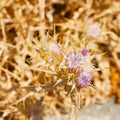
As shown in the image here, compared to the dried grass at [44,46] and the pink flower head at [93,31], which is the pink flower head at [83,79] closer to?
the dried grass at [44,46]

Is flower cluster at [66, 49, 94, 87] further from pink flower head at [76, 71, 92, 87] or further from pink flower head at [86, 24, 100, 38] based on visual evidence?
pink flower head at [86, 24, 100, 38]

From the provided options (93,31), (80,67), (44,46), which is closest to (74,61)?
(80,67)

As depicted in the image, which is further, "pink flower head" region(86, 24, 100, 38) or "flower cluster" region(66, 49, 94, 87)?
"pink flower head" region(86, 24, 100, 38)

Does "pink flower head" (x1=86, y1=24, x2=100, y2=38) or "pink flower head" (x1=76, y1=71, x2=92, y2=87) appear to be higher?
"pink flower head" (x1=86, y1=24, x2=100, y2=38)

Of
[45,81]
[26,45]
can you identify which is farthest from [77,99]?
[26,45]

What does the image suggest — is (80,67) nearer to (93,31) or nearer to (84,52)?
(84,52)

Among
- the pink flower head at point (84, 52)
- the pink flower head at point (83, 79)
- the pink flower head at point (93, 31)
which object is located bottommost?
the pink flower head at point (83, 79)

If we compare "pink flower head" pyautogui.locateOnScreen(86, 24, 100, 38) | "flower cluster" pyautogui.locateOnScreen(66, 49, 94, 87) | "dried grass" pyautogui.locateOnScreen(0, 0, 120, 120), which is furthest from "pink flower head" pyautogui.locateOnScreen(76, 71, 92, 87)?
"pink flower head" pyautogui.locateOnScreen(86, 24, 100, 38)

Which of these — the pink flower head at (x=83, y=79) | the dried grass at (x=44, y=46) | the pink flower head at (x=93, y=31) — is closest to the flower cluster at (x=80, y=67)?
the pink flower head at (x=83, y=79)

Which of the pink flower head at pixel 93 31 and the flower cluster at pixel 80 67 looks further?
the pink flower head at pixel 93 31
